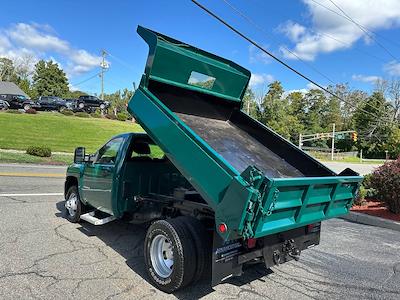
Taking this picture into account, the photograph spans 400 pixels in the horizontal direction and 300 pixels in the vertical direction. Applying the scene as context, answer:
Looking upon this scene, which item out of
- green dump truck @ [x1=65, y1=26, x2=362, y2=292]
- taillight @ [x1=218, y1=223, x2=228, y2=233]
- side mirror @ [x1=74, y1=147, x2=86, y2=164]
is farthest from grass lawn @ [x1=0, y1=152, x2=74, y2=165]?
taillight @ [x1=218, y1=223, x2=228, y2=233]

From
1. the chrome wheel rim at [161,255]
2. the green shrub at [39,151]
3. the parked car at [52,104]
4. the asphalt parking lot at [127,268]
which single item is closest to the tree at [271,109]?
the parked car at [52,104]

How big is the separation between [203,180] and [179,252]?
901 millimetres

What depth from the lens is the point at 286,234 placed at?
464 cm

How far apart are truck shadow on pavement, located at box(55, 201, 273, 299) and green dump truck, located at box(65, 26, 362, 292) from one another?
23 cm

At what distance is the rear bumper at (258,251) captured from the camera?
4062 millimetres

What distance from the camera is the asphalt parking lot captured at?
452 centimetres

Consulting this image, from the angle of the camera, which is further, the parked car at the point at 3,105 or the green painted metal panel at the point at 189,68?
the parked car at the point at 3,105

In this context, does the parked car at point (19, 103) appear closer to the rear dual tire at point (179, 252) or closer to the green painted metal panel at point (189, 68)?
the green painted metal panel at point (189, 68)

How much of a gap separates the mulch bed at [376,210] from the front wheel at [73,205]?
7.20 meters

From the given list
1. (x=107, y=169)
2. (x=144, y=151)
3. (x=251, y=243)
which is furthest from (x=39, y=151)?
(x=251, y=243)

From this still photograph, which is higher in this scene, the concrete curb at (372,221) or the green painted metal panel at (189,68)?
the green painted metal panel at (189,68)

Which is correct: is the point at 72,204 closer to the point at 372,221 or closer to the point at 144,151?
the point at 144,151

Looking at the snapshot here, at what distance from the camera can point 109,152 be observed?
665 centimetres

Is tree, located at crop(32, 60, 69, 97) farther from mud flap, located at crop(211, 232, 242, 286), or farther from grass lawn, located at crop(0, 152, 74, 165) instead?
mud flap, located at crop(211, 232, 242, 286)
